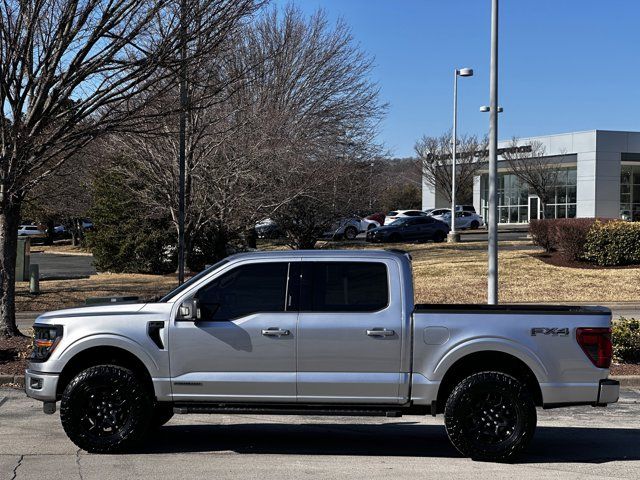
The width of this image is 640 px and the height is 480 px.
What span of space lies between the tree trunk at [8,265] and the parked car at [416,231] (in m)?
28.4

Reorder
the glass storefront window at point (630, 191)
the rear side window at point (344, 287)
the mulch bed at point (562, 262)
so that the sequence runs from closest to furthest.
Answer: the rear side window at point (344, 287)
the mulch bed at point (562, 262)
the glass storefront window at point (630, 191)

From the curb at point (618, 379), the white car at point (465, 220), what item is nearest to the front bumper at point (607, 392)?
the curb at point (618, 379)

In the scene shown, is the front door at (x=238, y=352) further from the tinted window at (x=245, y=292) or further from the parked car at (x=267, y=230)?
the parked car at (x=267, y=230)

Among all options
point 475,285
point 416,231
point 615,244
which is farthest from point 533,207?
point 475,285

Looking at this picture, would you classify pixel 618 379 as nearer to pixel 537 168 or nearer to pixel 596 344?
pixel 596 344

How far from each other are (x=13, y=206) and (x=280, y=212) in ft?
50.0

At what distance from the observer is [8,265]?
12.2 meters

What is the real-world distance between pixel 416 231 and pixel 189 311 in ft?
110

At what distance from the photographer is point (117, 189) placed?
1011 inches

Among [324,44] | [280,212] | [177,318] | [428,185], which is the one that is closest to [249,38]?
[324,44]

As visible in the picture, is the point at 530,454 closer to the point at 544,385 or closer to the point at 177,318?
the point at 544,385

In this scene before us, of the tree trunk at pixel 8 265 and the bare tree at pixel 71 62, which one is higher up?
the bare tree at pixel 71 62

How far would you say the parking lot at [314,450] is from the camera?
20.6ft

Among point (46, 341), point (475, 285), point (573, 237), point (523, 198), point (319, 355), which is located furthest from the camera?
point (523, 198)
